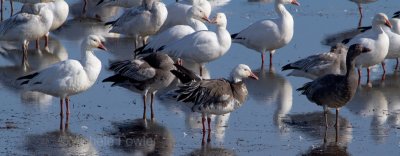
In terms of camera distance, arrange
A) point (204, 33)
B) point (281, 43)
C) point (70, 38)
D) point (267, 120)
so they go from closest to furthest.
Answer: point (267, 120), point (204, 33), point (281, 43), point (70, 38)

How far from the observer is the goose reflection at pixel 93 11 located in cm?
2025

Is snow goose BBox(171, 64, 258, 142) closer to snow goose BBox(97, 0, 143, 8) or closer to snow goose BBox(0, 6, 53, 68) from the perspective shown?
snow goose BBox(0, 6, 53, 68)

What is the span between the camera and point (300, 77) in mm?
14789

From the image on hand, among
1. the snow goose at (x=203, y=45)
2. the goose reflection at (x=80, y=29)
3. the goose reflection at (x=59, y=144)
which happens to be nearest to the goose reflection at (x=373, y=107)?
the snow goose at (x=203, y=45)

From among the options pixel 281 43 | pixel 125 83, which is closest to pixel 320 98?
pixel 125 83

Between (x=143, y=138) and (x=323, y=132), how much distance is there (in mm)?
2156

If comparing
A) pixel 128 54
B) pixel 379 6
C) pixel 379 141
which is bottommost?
pixel 379 141

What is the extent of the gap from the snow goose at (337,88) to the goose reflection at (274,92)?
60 centimetres

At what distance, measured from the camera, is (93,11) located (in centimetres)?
2055

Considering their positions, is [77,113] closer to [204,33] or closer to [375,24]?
[204,33]

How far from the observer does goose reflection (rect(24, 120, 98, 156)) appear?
10.3 m

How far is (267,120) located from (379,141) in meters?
1.59

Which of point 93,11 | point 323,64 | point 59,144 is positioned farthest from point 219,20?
point 93,11

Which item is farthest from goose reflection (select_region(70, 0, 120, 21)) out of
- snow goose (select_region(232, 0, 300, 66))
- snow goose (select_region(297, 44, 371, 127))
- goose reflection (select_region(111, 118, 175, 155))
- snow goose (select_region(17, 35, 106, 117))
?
snow goose (select_region(297, 44, 371, 127))
